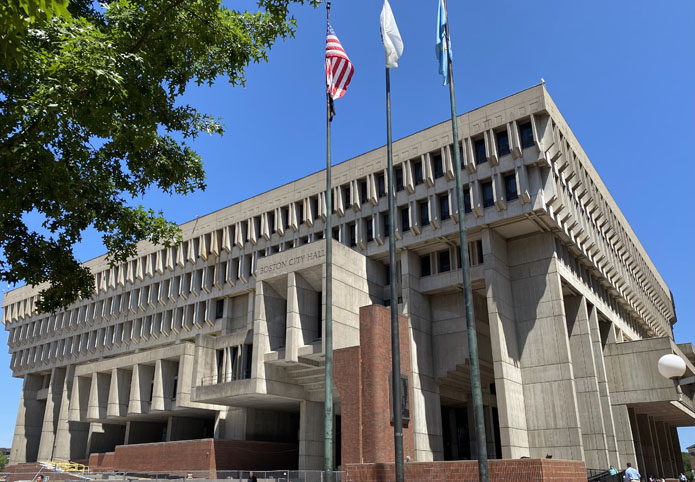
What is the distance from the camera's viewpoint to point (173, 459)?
142 ft

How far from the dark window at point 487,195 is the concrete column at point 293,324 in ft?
46.1

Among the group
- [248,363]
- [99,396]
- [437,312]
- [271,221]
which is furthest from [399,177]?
[99,396]

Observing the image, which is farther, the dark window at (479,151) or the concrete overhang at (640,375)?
the dark window at (479,151)

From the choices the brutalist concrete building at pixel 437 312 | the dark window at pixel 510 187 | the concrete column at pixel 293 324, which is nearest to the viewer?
the brutalist concrete building at pixel 437 312

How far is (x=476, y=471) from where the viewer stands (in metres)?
20.3

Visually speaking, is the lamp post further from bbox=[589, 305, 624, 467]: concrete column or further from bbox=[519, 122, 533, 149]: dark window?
bbox=[519, 122, 533, 149]: dark window

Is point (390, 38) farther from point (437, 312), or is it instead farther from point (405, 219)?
point (437, 312)

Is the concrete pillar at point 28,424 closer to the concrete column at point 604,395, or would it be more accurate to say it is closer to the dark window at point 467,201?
the dark window at point 467,201

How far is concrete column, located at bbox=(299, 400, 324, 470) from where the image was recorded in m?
40.7

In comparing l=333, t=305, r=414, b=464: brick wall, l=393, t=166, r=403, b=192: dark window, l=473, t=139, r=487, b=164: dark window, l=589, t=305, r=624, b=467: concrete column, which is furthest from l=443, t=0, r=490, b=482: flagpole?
l=589, t=305, r=624, b=467: concrete column

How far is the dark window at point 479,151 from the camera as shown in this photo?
1565 inches

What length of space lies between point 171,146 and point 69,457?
58004mm

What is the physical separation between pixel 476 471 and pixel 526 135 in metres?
24.9

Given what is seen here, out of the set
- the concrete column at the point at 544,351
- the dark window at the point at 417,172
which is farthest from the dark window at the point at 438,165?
the concrete column at the point at 544,351
